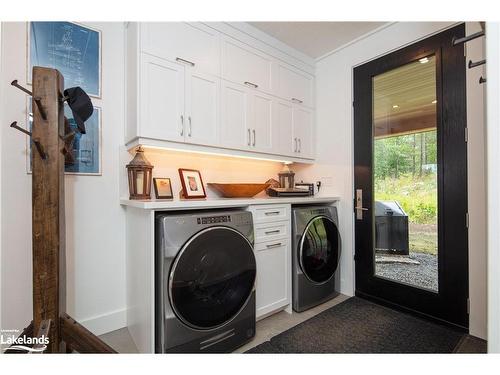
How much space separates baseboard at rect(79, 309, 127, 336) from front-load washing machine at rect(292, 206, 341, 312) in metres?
1.42

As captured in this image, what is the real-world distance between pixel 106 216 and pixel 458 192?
270cm

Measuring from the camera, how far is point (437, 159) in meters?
1.95

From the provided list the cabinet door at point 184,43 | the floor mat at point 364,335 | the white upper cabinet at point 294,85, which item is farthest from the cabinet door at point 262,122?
the floor mat at point 364,335

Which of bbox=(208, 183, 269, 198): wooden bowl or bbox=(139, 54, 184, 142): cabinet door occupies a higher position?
bbox=(139, 54, 184, 142): cabinet door

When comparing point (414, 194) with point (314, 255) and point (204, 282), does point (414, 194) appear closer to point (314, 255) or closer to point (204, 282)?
point (314, 255)

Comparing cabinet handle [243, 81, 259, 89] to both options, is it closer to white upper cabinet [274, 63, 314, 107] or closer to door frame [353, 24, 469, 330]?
white upper cabinet [274, 63, 314, 107]

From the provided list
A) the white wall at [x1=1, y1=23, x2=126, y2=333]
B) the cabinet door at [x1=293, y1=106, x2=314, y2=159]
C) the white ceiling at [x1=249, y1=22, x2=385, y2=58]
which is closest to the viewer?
the white wall at [x1=1, y1=23, x2=126, y2=333]

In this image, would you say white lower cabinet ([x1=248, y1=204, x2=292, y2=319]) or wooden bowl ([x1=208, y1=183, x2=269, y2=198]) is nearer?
white lower cabinet ([x1=248, y1=204, x2=292, y2=319])

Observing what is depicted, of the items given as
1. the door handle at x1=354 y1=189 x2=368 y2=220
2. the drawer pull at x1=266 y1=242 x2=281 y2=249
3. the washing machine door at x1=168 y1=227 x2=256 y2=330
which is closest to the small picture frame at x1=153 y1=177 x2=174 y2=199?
the washing machine door at x1=168 y1=227 x2=256 y2=330

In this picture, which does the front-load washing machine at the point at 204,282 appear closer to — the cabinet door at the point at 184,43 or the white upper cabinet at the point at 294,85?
the cabinet door at the point at 184,43

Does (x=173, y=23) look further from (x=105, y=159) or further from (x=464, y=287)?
(x=464, y=287)

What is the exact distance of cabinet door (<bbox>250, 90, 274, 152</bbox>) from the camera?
7.45 ft

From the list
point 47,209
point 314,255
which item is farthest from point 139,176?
point 314,255

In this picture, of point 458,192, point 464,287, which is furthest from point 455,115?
point 464,287
